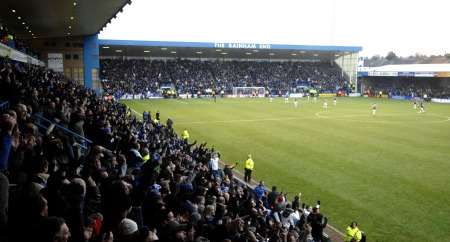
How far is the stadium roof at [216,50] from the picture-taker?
5777 centimetres

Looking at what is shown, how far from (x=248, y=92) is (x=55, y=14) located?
3982 cm

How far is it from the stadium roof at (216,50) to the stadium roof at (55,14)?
18183 millimetres

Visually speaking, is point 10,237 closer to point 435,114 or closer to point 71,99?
point 71,99

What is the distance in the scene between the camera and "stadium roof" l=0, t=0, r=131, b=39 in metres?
24.9

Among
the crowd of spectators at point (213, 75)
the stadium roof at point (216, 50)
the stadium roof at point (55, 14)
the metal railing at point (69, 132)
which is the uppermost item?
the stadium roof at point (216, 50)

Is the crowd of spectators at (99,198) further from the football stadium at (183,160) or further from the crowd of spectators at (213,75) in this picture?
the crowd of spectators at (213,75)

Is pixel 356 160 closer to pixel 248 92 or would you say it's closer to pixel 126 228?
pixel 126 228

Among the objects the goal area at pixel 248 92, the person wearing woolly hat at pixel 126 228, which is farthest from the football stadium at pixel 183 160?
the goal area at pixel 248 92

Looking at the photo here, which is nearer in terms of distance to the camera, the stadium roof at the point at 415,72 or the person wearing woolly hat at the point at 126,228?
the person wearing woolly hat at the point at 126,228

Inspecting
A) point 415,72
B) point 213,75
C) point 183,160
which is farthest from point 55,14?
point 415,72

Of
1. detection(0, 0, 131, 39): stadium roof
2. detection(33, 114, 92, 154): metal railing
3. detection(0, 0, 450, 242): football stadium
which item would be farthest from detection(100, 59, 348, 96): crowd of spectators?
detection(33, 114, 92, 154): metal railing

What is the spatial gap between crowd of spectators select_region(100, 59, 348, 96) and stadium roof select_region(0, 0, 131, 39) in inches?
789

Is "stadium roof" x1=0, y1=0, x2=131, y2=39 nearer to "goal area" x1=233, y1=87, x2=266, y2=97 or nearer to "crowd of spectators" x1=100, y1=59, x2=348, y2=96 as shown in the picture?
"crowd of spectators" x1=100, y1=59, x2=348, y2=96

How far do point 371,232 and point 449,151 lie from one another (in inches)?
534
